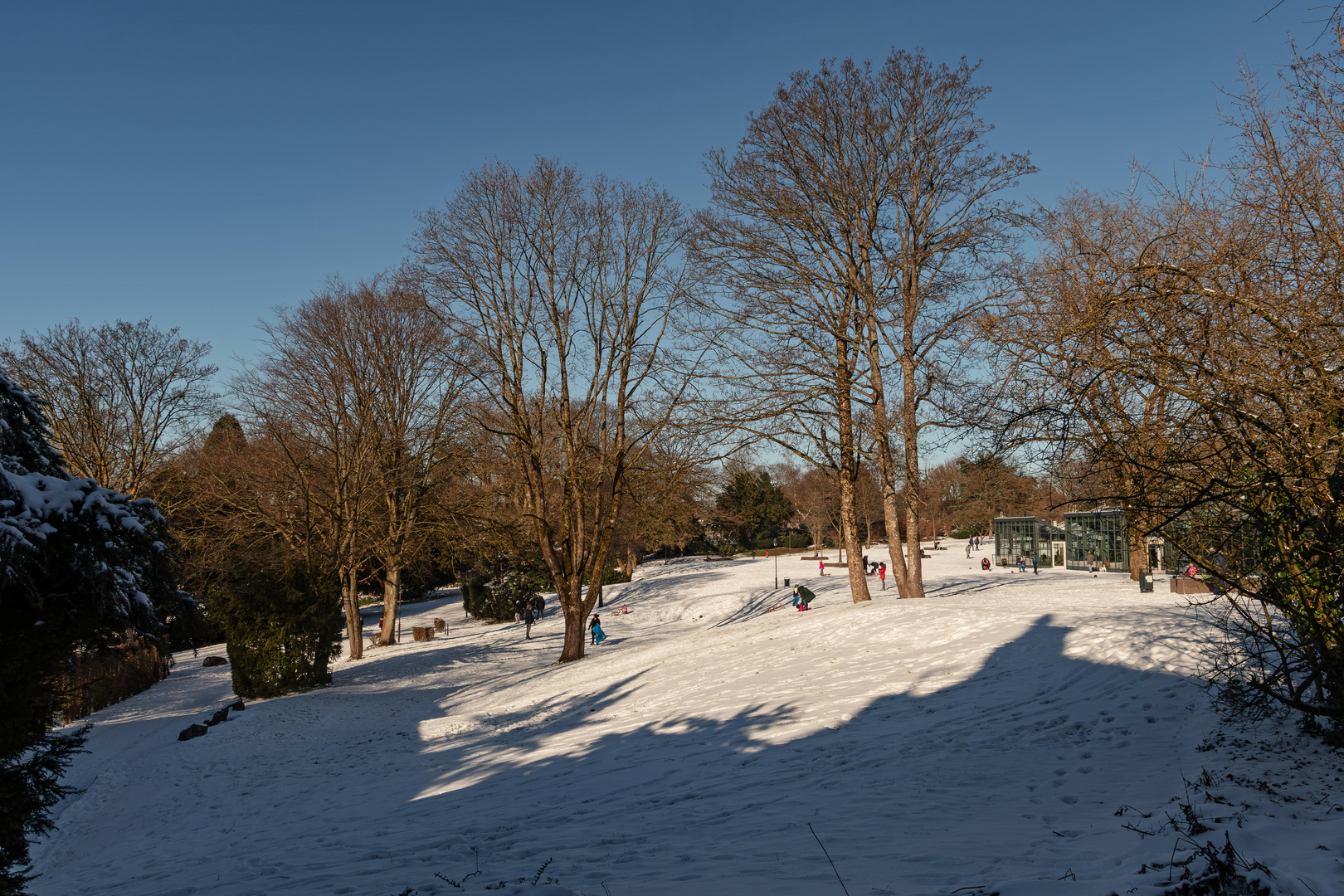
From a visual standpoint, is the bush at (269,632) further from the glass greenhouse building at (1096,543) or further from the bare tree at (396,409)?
the glass greenhouse building at (1096,543)

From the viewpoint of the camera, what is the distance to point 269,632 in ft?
56.3

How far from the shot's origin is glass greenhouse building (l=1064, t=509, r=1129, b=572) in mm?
34469

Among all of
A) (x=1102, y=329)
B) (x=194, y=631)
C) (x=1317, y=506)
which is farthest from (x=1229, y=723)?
(x=194, y=631)

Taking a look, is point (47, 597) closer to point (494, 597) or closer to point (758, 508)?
point (494, 597)

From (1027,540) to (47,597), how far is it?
141 ft

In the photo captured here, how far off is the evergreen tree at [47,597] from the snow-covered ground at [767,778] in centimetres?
143

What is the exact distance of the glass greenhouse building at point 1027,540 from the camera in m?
39.5

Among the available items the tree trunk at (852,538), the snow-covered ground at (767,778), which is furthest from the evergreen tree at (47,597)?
the tree trunk at (852,538)

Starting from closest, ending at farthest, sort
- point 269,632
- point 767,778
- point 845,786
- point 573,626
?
point 845,786, point 767,778, point 269,632, point 573,626

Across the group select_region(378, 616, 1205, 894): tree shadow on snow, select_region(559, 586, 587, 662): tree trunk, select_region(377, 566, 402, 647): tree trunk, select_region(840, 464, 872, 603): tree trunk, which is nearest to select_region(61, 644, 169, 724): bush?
select_region(377, 566, 402, 647): tree trunk

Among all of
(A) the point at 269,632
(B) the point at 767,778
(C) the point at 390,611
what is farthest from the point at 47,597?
(C) the point at 390,611

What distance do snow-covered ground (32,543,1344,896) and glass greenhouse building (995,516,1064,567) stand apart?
24.9m

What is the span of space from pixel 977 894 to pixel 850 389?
1498 centimetres

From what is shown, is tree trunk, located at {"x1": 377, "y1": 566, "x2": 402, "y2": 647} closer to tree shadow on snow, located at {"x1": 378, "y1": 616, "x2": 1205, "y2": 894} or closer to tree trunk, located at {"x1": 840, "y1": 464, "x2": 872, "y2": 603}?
tree trunk, located at {"x1": 840, "y1": 464, "x2": 872, "y2": 603}
